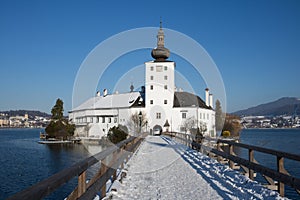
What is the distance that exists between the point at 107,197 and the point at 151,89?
54459 mm

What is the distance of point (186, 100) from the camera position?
62.5 metres

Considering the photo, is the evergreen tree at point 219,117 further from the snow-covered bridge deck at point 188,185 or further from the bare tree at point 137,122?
the snow-covered bridge deck at point 188,185

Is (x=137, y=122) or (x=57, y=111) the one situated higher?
(x=57, y=111)

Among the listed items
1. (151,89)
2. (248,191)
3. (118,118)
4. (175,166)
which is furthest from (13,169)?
(118,118)

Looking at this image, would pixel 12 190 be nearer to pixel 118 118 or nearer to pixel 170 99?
pixel 170 99

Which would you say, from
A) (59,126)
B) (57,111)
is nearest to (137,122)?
(59,126)

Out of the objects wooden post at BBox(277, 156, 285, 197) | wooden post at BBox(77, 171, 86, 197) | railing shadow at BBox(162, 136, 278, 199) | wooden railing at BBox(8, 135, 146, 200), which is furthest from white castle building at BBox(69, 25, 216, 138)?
wooden post at BBox(77, 171, 86, 197)

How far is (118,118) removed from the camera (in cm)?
6725

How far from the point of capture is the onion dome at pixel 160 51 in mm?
60219

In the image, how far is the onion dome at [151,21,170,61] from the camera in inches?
2371

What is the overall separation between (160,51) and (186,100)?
11029mm

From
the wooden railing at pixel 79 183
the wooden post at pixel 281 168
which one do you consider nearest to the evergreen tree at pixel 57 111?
the wooden railing at pixel 79 183

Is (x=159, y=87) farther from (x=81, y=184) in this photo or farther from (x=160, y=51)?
(x=81, y=184)

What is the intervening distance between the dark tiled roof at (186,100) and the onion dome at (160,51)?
8.24 metres
